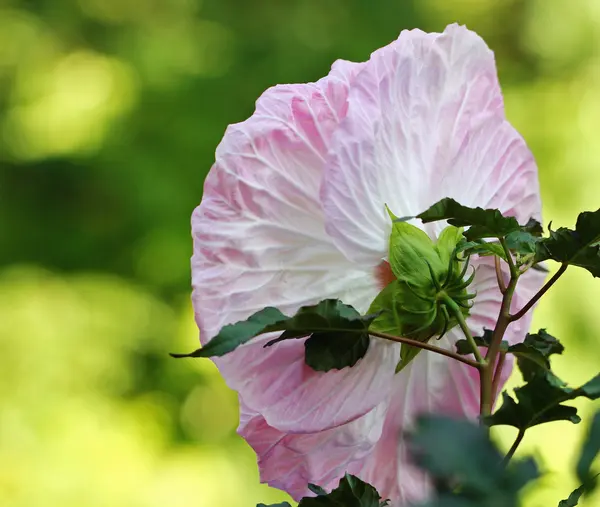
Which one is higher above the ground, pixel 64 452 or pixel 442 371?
pixel 442 371

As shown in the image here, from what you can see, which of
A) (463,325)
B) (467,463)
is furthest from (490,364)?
(467,463)

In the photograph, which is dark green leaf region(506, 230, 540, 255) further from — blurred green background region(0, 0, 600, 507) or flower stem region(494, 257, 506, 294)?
blurred green background region(0, 0, 600, 507)

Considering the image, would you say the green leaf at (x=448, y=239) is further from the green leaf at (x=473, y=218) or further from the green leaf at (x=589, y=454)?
the green leaf at (x=589, y=454)

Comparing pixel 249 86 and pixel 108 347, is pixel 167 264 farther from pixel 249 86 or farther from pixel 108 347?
pixel 249 86

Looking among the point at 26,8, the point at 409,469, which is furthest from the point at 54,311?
the point at 409,469

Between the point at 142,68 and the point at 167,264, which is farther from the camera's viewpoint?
the point at 142,68

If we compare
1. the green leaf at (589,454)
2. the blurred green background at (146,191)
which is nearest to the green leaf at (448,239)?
the green leaf at (589,454)
